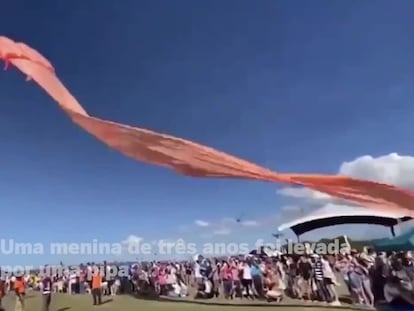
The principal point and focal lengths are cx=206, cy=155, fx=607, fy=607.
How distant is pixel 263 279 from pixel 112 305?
3.58ft

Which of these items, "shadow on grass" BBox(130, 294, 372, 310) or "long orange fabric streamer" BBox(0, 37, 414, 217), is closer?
"long orange fabric streamer" BBox(0, 37, 414, 217)

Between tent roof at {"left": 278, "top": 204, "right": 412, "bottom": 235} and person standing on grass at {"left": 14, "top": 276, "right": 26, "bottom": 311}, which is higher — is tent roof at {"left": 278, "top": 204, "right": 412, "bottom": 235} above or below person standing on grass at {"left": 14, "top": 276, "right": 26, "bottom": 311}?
above

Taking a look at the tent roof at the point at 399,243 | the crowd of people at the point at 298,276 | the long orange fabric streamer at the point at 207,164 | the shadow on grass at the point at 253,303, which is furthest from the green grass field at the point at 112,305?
the long orange fabric streamer at the point at 207,164

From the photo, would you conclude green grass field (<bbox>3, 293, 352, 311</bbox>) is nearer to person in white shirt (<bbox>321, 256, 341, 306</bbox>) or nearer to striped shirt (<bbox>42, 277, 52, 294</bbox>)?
striped shirt (<bbox>42, 277, 52, 294</bbox>)

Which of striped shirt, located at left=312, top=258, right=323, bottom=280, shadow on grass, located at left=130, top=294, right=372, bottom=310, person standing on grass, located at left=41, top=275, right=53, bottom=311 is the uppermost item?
striped shirt, located at left=312, top=258, right=323, bottom=280

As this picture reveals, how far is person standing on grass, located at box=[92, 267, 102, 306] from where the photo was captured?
13.9 ft

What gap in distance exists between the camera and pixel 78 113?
370 centimetres

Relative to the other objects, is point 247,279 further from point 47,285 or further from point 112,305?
point 47,285

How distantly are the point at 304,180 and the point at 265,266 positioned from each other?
1.05m

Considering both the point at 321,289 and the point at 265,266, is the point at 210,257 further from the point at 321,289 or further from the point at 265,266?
the point at 321,289

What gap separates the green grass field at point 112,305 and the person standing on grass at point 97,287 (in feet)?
0.12

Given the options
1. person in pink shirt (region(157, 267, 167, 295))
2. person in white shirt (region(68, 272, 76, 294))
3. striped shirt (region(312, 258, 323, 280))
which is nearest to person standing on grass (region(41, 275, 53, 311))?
person in white shirt (region(68, 272, 76, 294))

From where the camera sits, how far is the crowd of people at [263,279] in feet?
13.8

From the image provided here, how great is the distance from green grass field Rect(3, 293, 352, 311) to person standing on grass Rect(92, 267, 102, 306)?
0.12ft
